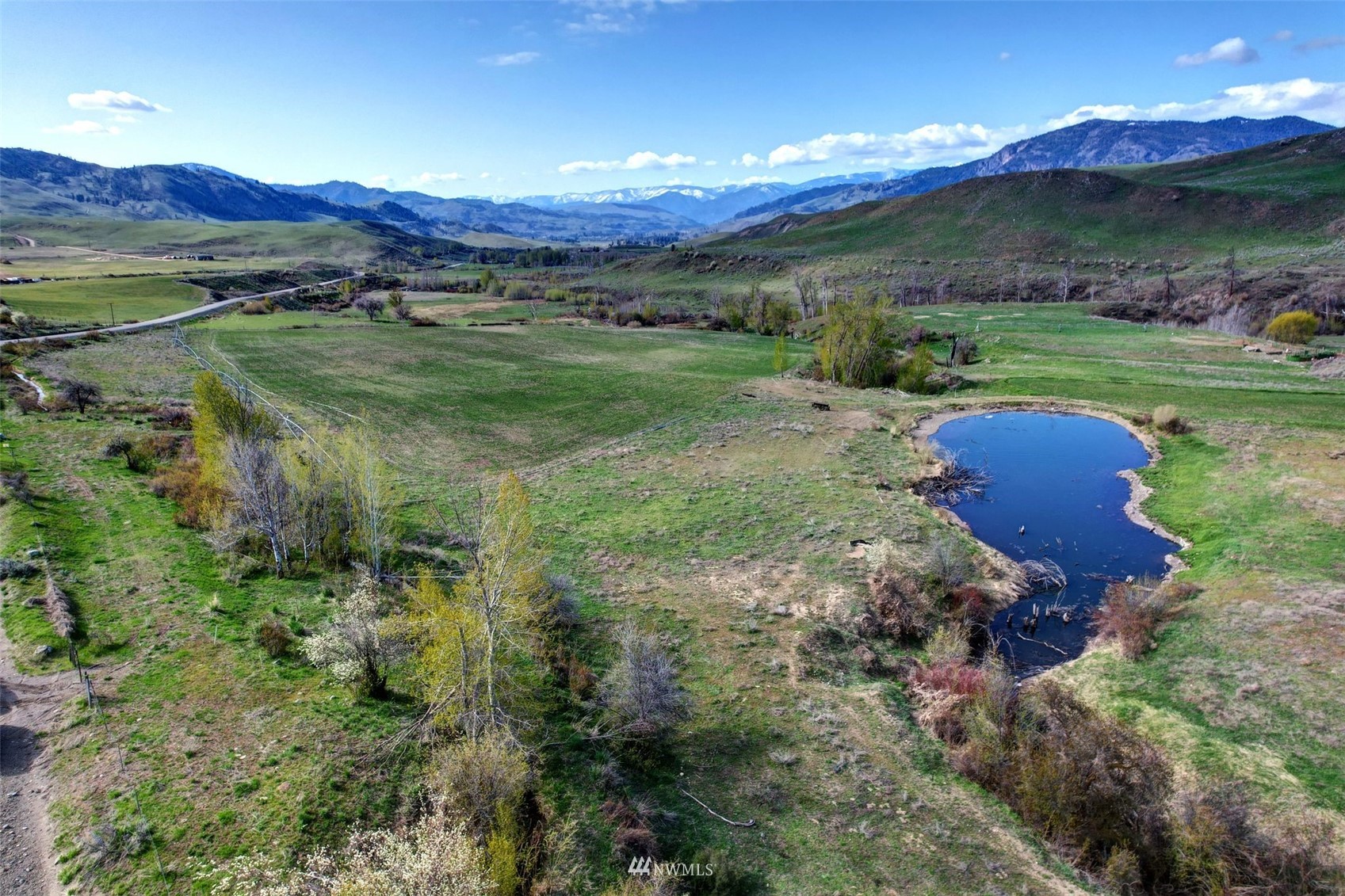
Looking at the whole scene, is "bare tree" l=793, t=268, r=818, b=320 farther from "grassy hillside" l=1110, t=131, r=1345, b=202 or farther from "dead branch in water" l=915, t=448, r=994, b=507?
"grassy hillside" l=1110, t=131, r=1345, b=202

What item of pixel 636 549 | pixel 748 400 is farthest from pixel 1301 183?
pixel 636 549

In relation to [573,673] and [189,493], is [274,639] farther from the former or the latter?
[189,493]

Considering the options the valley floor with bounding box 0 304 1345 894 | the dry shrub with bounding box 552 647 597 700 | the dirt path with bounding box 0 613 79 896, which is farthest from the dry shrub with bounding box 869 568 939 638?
the dirt path with bounding box 0 613 79 896

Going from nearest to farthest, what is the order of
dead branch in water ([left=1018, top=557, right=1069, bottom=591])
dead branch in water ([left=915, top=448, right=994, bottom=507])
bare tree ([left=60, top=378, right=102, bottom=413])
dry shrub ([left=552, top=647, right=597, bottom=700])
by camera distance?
dry shrub ([left=552, top=647, right=597, bottom=700])
dead branch in water ([left=1018, top=557, right=1069, bottom=591])
dead branch in water ([left=915, top=448, right=994, bottom=507])
bare tree ([left=60, top=378, right=102, bottom=413])

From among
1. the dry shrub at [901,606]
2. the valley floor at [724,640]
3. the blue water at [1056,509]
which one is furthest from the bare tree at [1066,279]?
the dry shrub at [901,606]

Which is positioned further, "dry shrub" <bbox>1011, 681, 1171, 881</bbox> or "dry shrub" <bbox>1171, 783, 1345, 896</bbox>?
"dry shrub" <bbox>1011, 681, 1171, 881</bbox>
